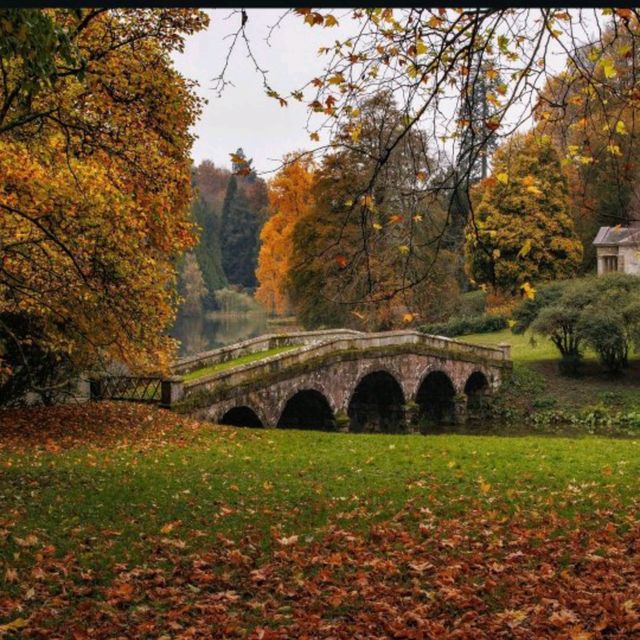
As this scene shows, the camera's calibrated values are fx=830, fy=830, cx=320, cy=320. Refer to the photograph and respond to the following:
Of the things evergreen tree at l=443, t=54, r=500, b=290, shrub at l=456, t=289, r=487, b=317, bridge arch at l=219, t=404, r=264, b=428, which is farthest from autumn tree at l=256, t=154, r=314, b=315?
evergreen tree at l=443, t=54, r=500, b=290

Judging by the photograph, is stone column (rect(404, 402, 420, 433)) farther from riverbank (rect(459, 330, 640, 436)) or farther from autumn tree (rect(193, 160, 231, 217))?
autumn tree (rect(193, 160, 231, 217))

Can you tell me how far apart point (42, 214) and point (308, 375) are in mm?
13420

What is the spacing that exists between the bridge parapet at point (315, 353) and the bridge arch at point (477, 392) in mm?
702

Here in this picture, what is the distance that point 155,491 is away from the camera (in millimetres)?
10961

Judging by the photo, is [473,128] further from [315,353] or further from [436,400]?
[436,400]

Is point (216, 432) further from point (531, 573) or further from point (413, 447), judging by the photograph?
point (531, 573)

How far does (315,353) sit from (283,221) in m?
29.6

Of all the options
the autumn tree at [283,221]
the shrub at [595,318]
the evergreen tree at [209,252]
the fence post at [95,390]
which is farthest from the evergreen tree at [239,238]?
the fence post at [95,390]

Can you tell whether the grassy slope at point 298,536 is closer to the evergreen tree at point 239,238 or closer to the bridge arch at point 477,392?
the bridge arch at point 477,392

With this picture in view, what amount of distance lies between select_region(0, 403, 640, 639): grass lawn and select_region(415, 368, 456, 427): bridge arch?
756 inches

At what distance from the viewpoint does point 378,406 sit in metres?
32.1

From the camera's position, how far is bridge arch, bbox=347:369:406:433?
31.2 meters

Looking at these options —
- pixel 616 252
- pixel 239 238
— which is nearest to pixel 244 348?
pixel 616 252

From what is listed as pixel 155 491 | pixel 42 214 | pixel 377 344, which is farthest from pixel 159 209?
pixel 377 344
